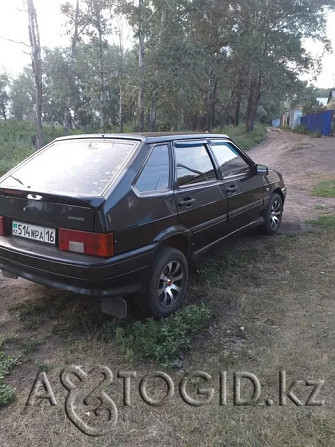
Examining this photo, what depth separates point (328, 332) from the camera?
314 centimetres

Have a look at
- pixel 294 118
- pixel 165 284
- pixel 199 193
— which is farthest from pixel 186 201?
pixel 294 118

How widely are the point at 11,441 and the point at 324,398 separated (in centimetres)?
195

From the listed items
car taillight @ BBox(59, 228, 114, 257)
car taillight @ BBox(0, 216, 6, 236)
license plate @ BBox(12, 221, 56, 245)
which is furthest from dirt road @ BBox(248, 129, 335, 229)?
car taillight @ BBox(0, 216, 6, 236)

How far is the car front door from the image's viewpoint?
4.34 metres

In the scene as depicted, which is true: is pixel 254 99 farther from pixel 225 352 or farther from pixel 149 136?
pixel 225 352

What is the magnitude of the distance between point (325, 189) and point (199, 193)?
688cm

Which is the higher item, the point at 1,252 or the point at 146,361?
the point at 1,252

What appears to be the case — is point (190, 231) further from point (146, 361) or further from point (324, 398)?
point (324, 398)

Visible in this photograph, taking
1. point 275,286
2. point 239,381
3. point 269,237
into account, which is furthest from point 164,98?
point 239,381

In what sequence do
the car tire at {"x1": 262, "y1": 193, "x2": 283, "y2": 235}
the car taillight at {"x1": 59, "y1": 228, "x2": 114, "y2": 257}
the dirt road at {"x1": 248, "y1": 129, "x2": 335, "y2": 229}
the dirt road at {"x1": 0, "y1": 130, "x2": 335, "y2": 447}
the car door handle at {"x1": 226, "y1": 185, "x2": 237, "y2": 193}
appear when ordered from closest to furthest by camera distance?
1. the dirt road at {"x1": 0, "y1": 130, "x2": 335, "y2": 447}
2. the car taillight at {"x1": 59, "y1": 228, "x2": 114, "y2": 257}
3. the car door handle at {"x1": 226, "y1": 185, "x2": 237, "y2": 193}
4. the car tire at {"x1": 262, "y1": 193, "x2": 283, "y2": 235}
5. the dirt road at {"x1": 248, "y1": 129, "x2": 335, "y2": 229}

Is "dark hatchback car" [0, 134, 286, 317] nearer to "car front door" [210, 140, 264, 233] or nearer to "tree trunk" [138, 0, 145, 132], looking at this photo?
"car front door" [210, 140, 264, 233]

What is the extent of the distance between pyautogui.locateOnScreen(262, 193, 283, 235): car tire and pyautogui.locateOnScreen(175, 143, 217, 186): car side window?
168cm

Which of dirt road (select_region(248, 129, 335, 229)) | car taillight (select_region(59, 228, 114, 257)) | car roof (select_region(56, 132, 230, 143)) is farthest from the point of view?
dirt road (select_region(248, 129, 335, 229))

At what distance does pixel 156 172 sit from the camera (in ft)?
10.8
